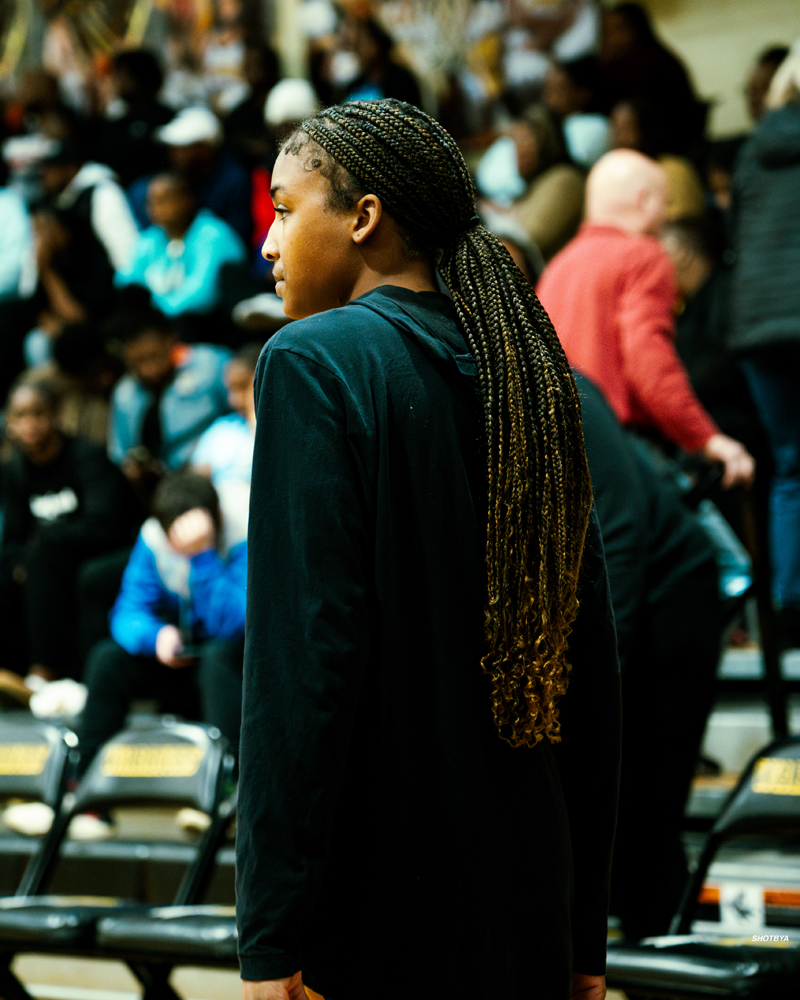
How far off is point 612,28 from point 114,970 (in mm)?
4791

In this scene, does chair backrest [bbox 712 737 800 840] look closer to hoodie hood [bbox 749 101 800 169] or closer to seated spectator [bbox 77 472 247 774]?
seated spectator [bbox 77 472 247 774]

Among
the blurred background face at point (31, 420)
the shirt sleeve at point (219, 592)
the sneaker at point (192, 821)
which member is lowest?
the sneaker at point (192, 821)

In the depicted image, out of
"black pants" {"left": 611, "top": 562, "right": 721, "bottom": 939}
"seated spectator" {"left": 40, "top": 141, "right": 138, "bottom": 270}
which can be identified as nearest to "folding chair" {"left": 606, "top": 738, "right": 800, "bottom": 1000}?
"black pants" {"left": 611, "top": 562, "right": 721, "bottom": 939}

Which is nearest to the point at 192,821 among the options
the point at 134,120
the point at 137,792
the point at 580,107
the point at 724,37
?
the point at 137,792

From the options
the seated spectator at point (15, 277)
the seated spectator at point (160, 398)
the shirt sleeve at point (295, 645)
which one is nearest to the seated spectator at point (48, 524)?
the seated spectator at point (160, 398)

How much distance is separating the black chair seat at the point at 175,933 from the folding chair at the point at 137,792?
118 millimetres

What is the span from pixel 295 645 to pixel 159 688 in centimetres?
303

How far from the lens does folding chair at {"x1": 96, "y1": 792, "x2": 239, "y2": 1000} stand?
2.39 metres

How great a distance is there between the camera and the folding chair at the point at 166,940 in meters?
2.39

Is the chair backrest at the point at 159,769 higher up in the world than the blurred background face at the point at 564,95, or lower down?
lower down

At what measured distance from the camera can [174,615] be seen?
4.02m

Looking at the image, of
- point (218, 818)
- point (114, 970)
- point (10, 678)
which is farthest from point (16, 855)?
point (218, 818)

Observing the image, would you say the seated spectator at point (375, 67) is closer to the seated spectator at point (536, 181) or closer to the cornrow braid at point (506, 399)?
the seated spectator at point (536, 181)

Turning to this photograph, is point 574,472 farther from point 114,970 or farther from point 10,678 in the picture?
point 10,678
